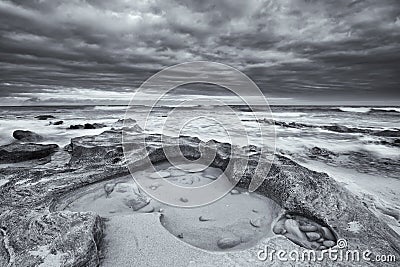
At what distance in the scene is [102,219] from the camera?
250 cm

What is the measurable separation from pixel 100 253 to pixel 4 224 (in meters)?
0.95

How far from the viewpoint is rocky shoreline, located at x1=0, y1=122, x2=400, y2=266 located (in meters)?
1.86

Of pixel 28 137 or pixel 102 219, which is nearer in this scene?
pixel 102 219

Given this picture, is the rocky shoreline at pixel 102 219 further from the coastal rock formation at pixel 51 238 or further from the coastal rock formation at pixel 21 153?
the coastal rock formation at pixel 21 153

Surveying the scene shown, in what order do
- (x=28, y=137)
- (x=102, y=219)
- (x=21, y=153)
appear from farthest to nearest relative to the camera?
(x=28, y=137), (x=21, y=153), (x=102, y=219)

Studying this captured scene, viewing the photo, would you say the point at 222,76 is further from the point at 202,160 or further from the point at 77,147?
the point at 77,147

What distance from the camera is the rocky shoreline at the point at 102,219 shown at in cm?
186

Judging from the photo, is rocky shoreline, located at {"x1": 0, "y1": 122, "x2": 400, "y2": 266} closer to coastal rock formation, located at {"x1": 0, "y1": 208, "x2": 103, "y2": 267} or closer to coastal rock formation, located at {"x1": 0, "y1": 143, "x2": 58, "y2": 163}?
coastal rock formation, located at {"x1": 0, "y1": 208, "x2": 103, "y2": 267}

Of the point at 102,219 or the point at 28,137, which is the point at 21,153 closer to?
the point at 28,137

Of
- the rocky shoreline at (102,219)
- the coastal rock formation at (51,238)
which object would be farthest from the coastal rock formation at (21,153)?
the coastal rock formation at (51,238)

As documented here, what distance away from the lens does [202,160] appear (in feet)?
15.1

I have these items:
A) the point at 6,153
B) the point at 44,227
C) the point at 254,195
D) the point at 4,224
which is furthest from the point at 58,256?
the point at 6,153

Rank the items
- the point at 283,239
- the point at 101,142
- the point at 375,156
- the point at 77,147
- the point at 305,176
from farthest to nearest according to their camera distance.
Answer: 1. the point at 375,156
2. the point at 101,142
3. the point at 77,147
4. the point at 305,176
5. the point at 283,239

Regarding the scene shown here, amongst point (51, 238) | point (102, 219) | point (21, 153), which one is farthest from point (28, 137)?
point (51, 238)
